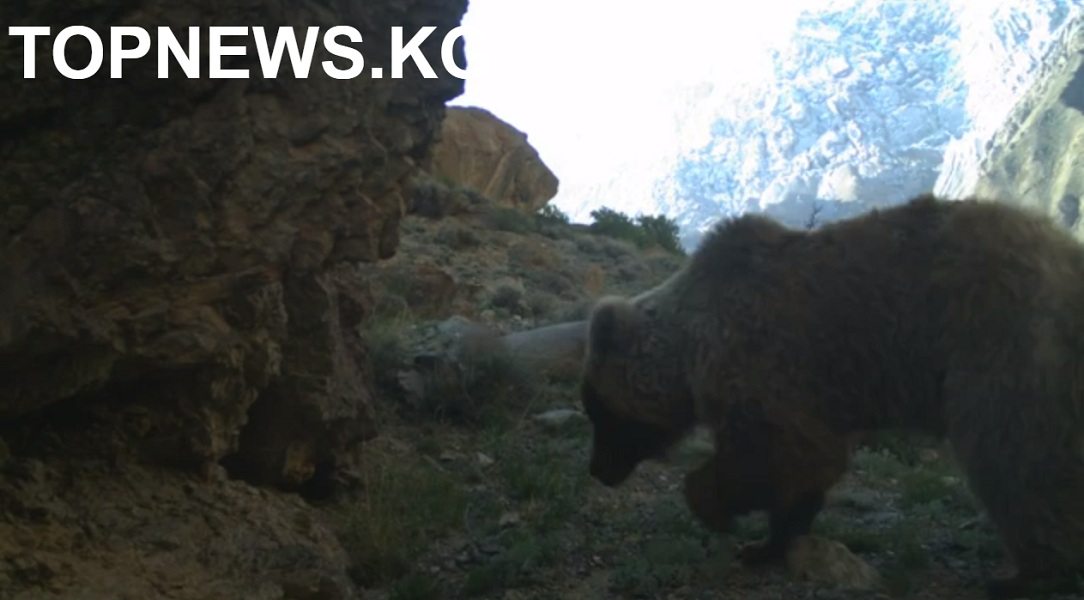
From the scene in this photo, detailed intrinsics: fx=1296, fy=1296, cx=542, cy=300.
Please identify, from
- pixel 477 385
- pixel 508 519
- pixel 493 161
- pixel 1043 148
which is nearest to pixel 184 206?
pixel 508 519

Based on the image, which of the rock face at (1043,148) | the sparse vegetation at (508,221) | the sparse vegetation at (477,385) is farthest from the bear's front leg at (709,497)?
the sparse vegetation at (508,221)

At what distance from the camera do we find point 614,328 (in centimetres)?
788

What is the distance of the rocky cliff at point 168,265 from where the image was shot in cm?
499

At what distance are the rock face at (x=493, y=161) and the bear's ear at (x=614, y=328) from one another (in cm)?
1921

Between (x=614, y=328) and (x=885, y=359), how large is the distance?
1.79 metres

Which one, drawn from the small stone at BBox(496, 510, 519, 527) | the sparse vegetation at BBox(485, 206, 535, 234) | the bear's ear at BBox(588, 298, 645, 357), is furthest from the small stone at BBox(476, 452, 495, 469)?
the sparse vegetation at BBox(485, 206, 535, 234)

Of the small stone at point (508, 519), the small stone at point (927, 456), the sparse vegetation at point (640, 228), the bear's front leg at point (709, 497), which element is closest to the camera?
the bear's front leg at point (709, 497)

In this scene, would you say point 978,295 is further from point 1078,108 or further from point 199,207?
point 1078,108

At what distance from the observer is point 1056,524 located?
5.84m

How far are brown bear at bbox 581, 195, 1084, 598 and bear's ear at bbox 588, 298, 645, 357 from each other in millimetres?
48

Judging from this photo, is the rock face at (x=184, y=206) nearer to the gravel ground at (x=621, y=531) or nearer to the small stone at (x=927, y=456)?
the gravel ground at (x=621, y=531)

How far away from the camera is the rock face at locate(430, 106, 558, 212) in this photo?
1108 inches

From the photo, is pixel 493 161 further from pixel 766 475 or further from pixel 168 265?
pixel 168 265

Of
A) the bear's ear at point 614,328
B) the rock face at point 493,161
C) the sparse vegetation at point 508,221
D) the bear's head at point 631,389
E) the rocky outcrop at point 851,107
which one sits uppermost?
the rocky outcrop at point 851,107
